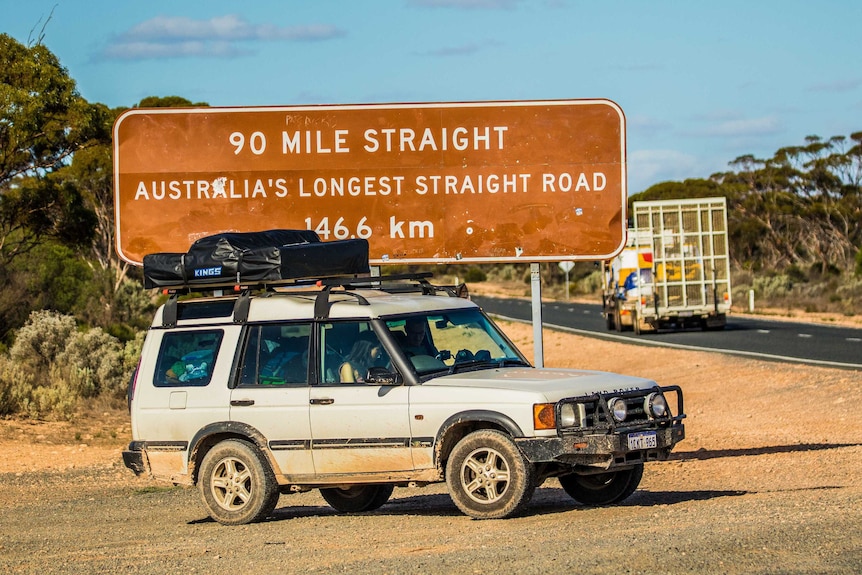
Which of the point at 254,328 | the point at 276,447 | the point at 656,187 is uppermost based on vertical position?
the point at 656,187

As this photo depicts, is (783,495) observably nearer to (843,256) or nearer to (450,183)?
(450,183)

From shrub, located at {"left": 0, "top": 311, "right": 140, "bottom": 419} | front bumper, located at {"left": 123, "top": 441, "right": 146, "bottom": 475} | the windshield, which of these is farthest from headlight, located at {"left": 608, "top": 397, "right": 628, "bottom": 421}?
shrub, located at {"left": 0, "top": 311, "right": 140, "bottom": 419}

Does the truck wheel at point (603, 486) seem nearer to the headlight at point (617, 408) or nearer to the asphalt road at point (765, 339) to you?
the headlight at point (617, 408)

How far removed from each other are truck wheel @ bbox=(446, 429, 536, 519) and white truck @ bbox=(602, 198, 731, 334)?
2950 cm

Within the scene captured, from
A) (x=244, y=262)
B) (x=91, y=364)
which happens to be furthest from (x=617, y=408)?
(x=91, y=364)

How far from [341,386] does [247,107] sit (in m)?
5.76

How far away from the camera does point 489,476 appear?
9641 millimetres

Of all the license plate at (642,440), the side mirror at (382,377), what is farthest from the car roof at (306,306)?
the license plate at (642,440)

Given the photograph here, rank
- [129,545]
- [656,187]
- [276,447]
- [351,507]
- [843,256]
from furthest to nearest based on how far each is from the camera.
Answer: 1. [656,187]
2. [843,256]
3. [351,507]
4. [276,447]
5. [129,545]

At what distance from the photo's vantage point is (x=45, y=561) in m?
9.15

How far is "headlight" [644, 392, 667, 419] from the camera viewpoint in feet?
33.0

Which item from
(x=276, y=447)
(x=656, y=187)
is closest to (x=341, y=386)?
(x=276, y=447)

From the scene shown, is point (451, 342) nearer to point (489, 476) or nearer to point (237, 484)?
point (489, 476)

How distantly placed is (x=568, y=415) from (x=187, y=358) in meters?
3.39
